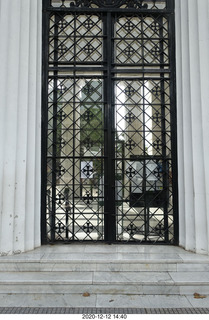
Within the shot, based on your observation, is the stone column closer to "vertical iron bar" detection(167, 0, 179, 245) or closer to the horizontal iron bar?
the horizontal iron bar

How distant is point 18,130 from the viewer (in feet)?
15.4

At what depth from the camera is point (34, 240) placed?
4.89 metres

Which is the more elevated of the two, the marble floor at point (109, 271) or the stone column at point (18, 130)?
the stone column at point (18, 130)

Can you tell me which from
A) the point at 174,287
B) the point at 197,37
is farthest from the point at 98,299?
the point at 197,37

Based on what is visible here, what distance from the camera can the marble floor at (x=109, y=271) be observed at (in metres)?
3.61

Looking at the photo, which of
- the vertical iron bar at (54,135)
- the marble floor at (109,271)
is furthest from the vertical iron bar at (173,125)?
the vertical iron bar at (54,135)

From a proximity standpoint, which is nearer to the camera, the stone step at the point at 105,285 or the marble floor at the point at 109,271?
the marble floor at the point at 109,271

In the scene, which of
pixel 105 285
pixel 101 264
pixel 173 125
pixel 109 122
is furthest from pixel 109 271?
pixel 173 125

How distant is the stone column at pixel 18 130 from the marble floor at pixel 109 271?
468 millimetres

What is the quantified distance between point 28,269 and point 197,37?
18.0 feet

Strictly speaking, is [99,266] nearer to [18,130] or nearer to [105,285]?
[105,285]

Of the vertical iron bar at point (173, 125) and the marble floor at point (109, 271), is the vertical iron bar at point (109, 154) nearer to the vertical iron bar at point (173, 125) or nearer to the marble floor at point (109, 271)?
the marble floor at point (109, 271)

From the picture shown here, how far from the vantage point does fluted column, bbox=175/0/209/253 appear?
465 cm

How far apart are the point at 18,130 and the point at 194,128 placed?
3463mm
